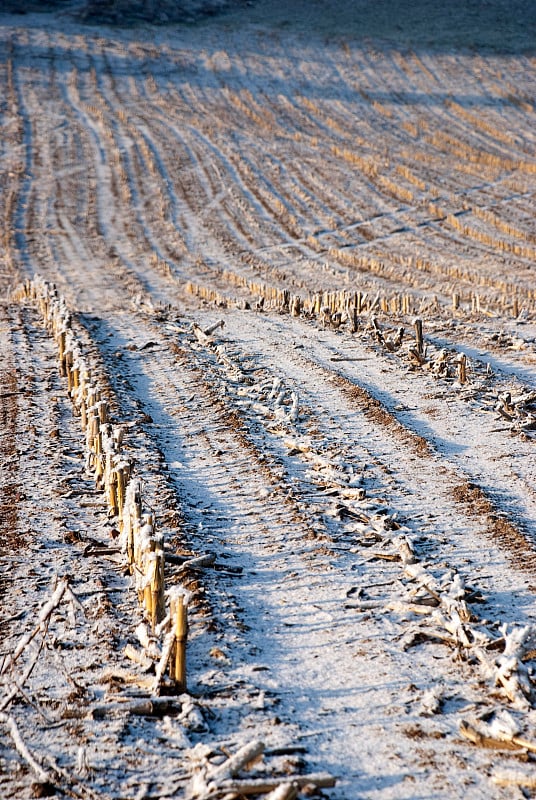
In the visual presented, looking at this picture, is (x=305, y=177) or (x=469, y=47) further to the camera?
(x=469, y=47)

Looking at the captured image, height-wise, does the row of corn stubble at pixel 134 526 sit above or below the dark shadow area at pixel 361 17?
below

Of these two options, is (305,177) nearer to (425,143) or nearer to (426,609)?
(425,143)

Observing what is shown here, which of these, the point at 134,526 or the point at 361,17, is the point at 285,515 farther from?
the point at 361,17

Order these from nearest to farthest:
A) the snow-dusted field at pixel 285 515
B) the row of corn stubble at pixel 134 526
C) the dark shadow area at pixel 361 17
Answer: the snow-dusted field at pixel 285 515 → the row of corn stubble at pixel 134 526 → the dark shadow area at pixel 361 17

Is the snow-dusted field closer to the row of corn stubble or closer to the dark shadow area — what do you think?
the row of corn stubble

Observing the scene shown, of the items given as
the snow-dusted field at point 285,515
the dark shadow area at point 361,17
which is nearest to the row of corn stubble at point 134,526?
the snow-dusted field at point 285,515

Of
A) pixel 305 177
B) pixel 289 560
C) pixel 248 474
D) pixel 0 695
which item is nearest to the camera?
pixel 0 695

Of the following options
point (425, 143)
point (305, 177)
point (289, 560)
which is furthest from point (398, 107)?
point (289, 560)

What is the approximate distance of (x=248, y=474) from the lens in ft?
25.2

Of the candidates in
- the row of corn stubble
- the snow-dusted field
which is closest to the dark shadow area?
the snow-dusted field

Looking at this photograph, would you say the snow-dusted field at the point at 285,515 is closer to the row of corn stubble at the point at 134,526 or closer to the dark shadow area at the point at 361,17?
the row of corn stubble at the point at 134,526

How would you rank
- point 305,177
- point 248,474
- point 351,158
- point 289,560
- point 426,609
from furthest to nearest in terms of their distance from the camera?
1. point 351,158
2. point 305,177
3. point 248,474
4. point 289,560
5. point 426,609

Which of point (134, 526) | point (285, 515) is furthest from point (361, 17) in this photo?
point (134, 526)

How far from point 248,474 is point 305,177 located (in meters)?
25.0
